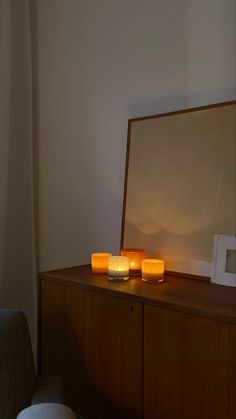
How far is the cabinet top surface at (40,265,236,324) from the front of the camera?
106 cm

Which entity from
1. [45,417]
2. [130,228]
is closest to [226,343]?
[45,417]

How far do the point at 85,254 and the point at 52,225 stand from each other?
30cm

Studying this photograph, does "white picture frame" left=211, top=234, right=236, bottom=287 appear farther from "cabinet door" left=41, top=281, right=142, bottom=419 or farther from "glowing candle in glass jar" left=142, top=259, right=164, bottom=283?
"cabinet door" left=41, top=281, right=142, bottom=419

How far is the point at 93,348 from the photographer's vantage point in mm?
1331

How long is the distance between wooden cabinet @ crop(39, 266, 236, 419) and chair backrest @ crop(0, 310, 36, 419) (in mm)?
191

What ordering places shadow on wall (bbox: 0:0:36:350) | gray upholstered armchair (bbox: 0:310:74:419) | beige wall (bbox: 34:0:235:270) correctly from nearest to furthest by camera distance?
gray upholstered armchair (bbox: 0:310:74:419)
beige wall (bbox: 34:0:235:270)
shadow on wall (bbox: 0:0:36:350)

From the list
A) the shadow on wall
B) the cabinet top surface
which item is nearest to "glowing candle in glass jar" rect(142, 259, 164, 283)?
the cabinet top surface

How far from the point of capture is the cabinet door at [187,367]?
1.01 metres

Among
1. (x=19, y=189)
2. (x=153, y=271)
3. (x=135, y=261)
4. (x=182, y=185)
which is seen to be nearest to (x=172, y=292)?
(x=153, y=271)

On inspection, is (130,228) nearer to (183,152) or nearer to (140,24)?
(183,152)

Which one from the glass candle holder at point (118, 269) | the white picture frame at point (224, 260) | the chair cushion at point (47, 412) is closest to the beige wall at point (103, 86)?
the glass candle holder at point (118, 269)

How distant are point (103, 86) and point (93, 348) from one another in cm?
118

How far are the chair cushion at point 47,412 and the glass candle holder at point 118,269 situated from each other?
481mm

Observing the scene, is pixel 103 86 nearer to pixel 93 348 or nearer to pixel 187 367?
pixel 93 348
